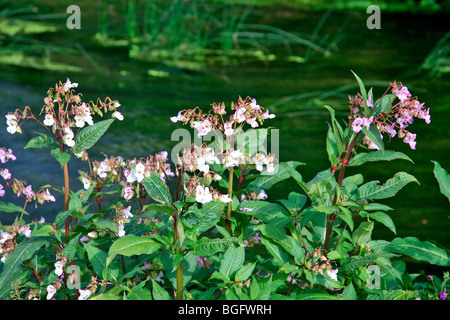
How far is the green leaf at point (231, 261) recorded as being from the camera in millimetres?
1380

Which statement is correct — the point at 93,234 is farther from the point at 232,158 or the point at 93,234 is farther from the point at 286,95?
the point at 286,95

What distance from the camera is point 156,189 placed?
132cm

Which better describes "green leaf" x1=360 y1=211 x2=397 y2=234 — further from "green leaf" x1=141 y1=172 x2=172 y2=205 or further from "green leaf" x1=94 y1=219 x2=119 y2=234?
"green leaf" x1=94 y1=219 x2=119 y2=234

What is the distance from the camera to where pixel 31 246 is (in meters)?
1.40

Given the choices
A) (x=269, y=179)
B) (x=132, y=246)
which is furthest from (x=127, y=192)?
(x=269, y=179)

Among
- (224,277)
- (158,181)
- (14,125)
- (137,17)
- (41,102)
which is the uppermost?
(137,17)

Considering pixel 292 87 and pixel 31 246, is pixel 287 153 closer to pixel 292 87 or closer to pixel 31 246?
pixel 292 87

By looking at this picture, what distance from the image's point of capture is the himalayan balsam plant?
1333 mm

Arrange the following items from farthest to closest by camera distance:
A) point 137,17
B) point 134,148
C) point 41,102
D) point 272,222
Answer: point 137,17
point 41,102
point 134,148
point 272,222

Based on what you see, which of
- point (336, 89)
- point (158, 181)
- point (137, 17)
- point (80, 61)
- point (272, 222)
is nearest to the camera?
point (158, 181)

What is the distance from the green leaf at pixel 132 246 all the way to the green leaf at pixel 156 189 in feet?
0.32

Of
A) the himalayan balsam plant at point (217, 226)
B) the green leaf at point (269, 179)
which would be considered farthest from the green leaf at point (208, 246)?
the green leaf at point (269, 179)
